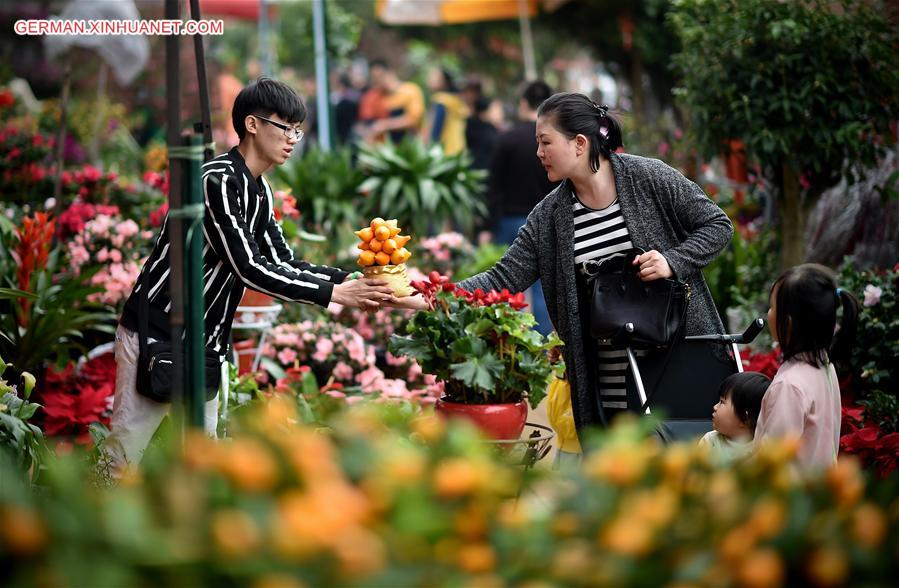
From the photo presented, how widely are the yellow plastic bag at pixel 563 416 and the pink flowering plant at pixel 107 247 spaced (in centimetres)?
258

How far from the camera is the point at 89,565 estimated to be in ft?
4.56

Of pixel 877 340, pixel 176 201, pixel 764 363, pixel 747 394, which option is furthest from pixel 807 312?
pixel 764 363

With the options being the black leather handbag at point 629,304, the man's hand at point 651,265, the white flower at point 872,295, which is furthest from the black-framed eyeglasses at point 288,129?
the white flower at point 872,295

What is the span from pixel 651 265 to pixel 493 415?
87 centimetres

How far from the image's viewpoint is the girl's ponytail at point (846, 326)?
11.9ft

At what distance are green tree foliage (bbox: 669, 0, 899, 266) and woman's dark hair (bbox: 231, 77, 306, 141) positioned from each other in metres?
3.39

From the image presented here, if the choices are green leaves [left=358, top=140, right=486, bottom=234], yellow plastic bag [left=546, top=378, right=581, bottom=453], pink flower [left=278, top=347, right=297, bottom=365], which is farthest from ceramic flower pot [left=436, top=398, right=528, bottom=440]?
green leaves [left=358, top=140, right=486, bottom=234]

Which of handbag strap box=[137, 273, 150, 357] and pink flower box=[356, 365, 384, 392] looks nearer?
handbag strap box=[137, 273, 150, 357]

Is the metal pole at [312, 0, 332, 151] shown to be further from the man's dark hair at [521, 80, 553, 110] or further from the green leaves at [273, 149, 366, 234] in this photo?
the man's dark hair at [521, 80, 553, 110]

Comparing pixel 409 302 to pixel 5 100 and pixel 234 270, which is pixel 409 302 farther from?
pixel 5 100

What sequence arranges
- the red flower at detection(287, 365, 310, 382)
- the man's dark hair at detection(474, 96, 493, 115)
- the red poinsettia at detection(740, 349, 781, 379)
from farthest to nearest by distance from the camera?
1. the man's dark hair at detection(474, 96, 493, 115)
2. the red flower at detection(287, 365, 310, 382)
3. the red poinsettia at detection(740, 349, 781, 379)

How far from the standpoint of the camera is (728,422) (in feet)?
12.5

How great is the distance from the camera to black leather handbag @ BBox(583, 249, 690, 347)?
3900 millimetres

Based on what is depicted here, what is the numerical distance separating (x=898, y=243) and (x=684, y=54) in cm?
173
